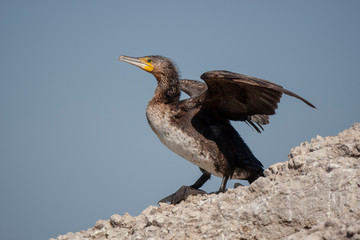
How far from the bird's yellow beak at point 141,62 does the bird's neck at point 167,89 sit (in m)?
0.22

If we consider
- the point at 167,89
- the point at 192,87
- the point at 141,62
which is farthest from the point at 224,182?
the point at 192,87

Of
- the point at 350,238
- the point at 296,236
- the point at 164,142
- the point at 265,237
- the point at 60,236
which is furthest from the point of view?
the point at 164,142

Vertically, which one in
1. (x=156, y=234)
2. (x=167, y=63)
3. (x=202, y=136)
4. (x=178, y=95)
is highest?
(x=167, y=63)

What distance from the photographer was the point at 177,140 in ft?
24.6

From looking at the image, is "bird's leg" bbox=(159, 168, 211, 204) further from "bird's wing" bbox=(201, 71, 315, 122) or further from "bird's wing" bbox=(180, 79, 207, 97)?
"bird's wing" bbox=(180, 79, 207, 97)

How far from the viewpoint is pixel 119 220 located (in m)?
6.68

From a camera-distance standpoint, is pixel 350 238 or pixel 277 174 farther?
pixel 277 174

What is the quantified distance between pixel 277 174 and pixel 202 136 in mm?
1829

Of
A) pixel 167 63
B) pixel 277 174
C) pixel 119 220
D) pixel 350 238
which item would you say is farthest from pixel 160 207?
pixel 350 238

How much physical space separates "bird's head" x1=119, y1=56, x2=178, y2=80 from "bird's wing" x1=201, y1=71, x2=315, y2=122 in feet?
3.10

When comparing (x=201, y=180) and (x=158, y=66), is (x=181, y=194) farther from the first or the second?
(x=158, y=66)

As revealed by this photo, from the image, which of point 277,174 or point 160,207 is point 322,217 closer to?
point 277,174

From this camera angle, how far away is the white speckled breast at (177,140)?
745 cm

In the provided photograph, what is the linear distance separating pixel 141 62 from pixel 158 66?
0.36 metres
